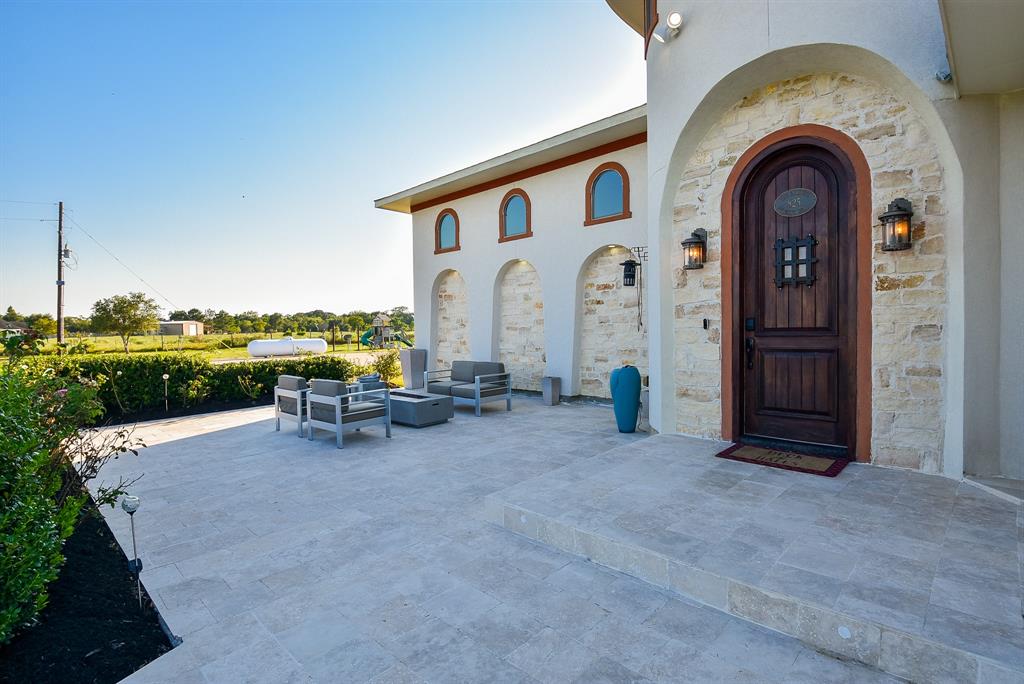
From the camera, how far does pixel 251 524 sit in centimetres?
371

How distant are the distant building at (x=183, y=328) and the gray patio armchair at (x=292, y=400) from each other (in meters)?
27.5

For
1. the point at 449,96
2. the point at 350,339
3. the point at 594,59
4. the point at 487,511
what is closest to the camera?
the point at 487,511

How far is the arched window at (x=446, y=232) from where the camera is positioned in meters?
11.0

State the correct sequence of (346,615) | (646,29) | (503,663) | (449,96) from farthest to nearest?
(449,96) < (646,29) < (346,615) < (503,663)

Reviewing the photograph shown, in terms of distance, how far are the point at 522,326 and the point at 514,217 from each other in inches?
90.1

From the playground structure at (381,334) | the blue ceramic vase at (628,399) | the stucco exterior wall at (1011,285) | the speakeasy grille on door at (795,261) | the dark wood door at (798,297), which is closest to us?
the stucco exterior wall at (1011,285)

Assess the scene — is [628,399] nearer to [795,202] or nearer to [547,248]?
[795,202]

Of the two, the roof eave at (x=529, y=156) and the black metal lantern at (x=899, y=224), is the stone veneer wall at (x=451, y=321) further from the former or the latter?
the black metal lantern at (x=899, y=224)

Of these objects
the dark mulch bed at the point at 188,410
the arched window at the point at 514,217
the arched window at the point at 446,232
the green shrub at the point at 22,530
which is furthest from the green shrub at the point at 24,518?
the arched window at the point at 446,232

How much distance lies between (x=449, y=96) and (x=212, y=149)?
6619 mm

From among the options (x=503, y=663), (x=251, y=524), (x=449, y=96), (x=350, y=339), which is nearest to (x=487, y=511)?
(x=503, y=663)

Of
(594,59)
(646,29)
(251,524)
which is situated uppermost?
(594,59)

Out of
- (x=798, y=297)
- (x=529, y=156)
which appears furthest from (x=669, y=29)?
(x=529, y=156)

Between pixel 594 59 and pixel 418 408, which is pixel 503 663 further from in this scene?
pixel 594 59
